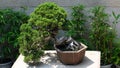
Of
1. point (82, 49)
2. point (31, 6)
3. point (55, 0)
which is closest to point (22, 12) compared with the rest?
point (31, 6)

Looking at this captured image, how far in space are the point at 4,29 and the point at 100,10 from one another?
1277 millimetres

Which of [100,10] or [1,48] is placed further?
[1,48]

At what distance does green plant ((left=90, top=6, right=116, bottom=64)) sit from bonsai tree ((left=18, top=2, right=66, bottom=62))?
64 cm

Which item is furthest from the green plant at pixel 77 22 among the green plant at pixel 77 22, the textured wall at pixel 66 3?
the textured wall at pixel 66 3

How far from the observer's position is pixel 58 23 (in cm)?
291

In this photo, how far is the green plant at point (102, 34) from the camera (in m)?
3.46

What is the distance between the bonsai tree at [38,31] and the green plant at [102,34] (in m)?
0.64

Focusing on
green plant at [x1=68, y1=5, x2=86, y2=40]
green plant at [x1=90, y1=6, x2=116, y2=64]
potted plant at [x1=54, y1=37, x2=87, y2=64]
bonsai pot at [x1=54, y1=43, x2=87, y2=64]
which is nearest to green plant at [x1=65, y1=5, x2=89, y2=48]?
green plant at [x1=68, y1=5, x2=86, y2=40]

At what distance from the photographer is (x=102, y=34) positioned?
3.48 m

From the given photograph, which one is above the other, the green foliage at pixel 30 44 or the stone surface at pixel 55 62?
the green foliage at pixel 30 44

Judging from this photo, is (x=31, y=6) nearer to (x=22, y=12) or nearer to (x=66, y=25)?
(x=22, y=12)

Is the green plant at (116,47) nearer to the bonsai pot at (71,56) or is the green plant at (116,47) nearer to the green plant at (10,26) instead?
the bonsai pot at (71,56)

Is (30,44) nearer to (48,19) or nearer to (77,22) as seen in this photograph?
(48,19)

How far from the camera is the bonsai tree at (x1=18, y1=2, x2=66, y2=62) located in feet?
9.44
